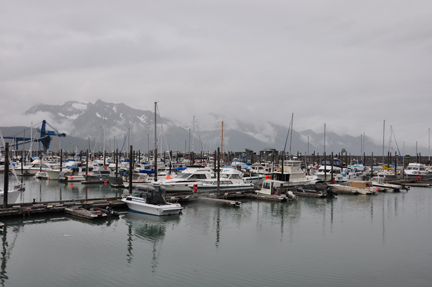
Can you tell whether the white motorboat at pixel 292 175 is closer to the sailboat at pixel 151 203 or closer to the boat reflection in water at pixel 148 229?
the sailboat at pixel 151 203

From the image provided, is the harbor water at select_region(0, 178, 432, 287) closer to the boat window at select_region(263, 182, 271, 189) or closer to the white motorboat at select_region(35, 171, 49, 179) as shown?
the boat window at select_region(263, 182, 271, 189)

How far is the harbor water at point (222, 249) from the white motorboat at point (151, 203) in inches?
21.9

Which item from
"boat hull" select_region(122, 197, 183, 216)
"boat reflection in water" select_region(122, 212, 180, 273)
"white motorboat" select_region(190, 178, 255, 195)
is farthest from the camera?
"white motorboat" select_region(190, 178, 255, 195)

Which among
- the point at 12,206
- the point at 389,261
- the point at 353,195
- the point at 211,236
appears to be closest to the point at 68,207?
the point at 12,206

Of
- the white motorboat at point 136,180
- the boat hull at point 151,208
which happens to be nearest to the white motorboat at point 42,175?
the white motorboat at point 136,180

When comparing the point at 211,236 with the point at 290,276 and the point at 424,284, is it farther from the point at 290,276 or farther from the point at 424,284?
the point at 424,284

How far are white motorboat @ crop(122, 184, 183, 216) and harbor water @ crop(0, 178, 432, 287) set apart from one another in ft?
1.82

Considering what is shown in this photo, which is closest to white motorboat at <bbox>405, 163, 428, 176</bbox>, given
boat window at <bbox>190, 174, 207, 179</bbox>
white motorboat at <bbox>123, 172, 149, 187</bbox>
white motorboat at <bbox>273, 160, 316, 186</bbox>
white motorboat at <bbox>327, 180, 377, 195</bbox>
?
white motorboat at <bbox>327, 180, 377, 195</bbox>

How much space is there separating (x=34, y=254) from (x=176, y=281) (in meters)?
8.50

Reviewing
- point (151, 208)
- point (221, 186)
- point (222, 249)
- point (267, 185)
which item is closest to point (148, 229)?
point (151, 208)

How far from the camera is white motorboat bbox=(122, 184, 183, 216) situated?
89.0 feet

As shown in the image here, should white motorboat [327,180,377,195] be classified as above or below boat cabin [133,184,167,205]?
below

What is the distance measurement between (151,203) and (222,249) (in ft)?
33.9

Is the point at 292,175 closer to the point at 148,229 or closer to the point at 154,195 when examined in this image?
the point at 154,195
